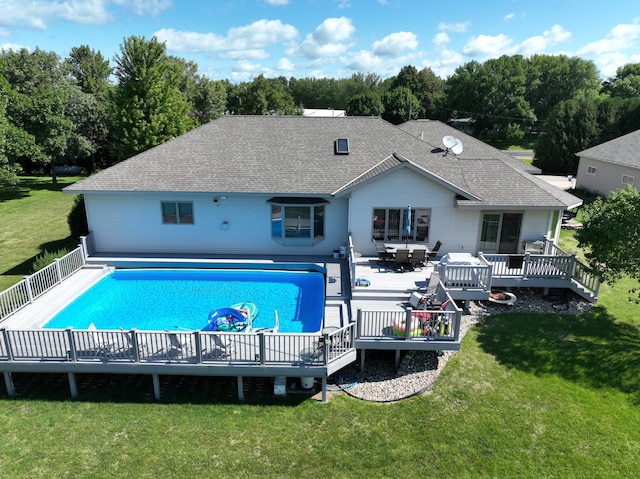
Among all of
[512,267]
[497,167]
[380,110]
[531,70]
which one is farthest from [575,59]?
[512,267]

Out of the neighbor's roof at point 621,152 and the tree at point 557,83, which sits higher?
the tree at point 557,83

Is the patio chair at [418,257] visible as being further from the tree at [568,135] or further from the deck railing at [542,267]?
the tree at [568,135]

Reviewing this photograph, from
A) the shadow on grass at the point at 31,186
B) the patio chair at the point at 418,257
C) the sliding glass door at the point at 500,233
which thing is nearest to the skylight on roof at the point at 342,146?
the patio chair at the point at 418,257

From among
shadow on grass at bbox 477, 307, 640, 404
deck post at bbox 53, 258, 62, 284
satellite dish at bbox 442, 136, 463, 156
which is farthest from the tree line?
shadow on grass at bbox 477, 307, 640, 404

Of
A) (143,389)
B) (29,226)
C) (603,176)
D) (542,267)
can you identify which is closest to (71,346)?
(143,389)

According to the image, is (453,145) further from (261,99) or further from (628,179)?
(261,99)

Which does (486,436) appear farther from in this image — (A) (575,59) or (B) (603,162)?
(A) (575,59)
